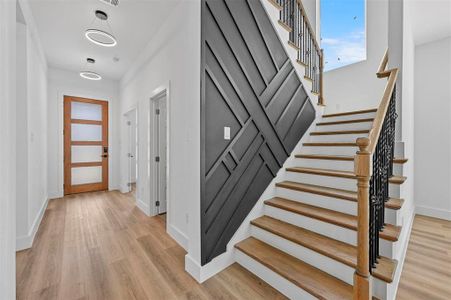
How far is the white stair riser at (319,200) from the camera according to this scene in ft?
6.31

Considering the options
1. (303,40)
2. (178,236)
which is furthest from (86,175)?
(303,40)

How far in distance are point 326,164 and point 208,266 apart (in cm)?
189

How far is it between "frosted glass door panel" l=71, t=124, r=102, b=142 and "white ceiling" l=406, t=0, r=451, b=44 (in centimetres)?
661

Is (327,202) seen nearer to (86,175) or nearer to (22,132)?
(22,132)

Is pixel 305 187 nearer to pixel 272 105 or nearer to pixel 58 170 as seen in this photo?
pixel 272 105

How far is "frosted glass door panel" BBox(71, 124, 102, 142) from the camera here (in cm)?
504

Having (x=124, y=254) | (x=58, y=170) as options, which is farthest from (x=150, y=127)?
(x=58, y=170)

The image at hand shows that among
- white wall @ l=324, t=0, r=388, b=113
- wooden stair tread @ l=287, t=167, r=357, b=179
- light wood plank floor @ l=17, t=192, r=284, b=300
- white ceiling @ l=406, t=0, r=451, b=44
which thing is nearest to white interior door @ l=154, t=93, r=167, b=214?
light wood plank floor @ l=17, t=192, r=284, b=300

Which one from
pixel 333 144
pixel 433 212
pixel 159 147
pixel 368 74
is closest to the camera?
pixel 333 144

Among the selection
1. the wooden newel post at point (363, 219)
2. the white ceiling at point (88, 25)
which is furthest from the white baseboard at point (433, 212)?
the white ceiling at point (88, 25)

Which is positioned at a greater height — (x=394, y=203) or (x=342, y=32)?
(x=342, y=32)

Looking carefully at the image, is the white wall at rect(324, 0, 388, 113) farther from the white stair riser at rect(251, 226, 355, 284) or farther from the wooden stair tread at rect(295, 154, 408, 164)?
the white stair riser at rect(251, 226, 355, 284)

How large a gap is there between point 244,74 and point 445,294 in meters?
2.67

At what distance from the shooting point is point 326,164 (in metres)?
2.57
